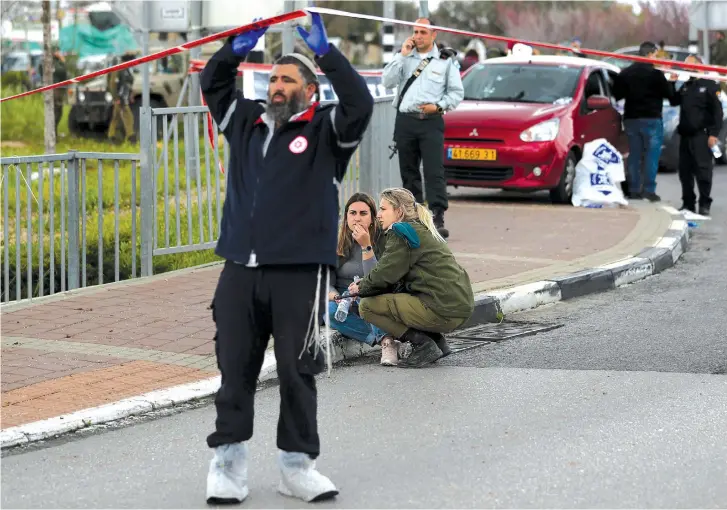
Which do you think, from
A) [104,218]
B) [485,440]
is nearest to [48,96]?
[104,218]

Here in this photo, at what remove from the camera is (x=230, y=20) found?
642 inches

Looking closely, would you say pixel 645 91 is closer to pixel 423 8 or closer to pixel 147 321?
pixel 423 8

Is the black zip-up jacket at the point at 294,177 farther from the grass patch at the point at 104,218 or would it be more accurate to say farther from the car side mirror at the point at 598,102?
the car side mirror at the point at 598,102

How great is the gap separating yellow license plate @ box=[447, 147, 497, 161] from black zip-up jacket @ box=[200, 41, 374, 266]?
388 inches

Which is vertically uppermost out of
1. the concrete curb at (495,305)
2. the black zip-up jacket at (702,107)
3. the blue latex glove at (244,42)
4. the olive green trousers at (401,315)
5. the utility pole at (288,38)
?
the utility pole at (288,38)

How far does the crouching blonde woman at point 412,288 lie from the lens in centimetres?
745

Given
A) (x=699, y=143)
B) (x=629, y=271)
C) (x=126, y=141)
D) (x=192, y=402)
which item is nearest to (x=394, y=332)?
(x=192, y=402)

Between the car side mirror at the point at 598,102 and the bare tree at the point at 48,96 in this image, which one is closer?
the car side mirror at the point at 598,102

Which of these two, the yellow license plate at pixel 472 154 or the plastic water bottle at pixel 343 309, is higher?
the yellow license plate at pixel 472 154

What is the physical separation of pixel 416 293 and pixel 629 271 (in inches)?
144

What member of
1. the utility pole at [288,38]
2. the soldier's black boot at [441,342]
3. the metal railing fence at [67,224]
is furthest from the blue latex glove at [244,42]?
the utility pole at [288,38]

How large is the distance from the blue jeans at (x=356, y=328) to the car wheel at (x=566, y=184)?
24.7 ft

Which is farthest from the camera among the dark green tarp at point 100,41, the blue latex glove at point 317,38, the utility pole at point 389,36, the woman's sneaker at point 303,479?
the dark green tarp at point 100,41

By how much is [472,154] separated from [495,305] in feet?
19.4
